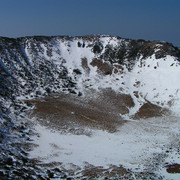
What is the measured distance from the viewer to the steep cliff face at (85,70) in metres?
42.2

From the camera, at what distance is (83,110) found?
129 feet

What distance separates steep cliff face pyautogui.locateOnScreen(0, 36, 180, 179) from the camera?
139ft

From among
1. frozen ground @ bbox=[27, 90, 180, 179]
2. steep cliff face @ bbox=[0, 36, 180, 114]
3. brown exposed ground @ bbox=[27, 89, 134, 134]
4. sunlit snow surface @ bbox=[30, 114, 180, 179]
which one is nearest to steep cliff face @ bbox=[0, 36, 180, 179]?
steep cliff face @ bbox=[0, 36, 180, 114]

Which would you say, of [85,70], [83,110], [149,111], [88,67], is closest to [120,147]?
[83,110]

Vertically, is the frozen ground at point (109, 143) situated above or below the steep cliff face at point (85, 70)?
below

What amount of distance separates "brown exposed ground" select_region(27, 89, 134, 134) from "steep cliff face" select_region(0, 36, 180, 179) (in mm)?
1985

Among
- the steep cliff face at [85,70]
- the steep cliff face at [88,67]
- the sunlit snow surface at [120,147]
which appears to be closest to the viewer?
the sunlit snow surface at [120,147]

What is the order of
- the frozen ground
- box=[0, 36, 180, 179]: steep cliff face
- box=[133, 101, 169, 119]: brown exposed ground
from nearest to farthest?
the frozen ground, box=[133, 101, 169, 119]: brown exposed ground, box=[0, 36, 180, 179]: steep cliff face

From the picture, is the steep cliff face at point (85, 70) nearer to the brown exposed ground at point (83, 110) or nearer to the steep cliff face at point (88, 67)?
the steep cliff face at point (88, 67)

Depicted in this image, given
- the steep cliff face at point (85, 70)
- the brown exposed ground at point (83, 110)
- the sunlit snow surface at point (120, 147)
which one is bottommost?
the sunlit snow surface at point (120, 147)

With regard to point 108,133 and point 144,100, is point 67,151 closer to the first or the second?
point 108,133

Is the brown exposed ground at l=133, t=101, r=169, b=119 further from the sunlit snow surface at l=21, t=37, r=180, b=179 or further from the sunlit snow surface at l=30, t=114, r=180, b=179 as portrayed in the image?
the sunlit snow surface at l=30, t=114, r=180, b=179

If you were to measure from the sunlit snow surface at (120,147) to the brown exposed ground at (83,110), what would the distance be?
205cm

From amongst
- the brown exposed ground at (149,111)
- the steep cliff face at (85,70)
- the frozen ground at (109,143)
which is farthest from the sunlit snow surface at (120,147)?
the steep cliff face at (85,70)
